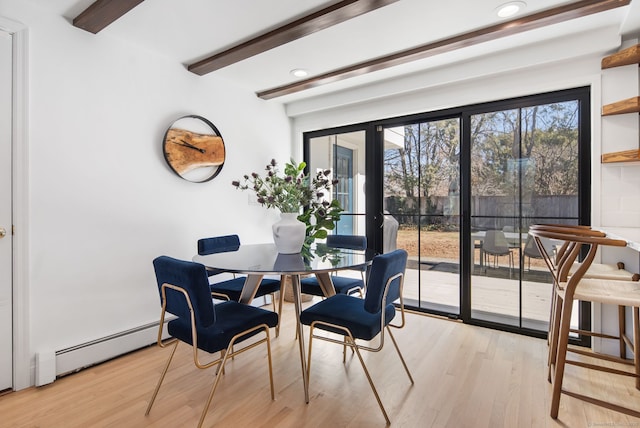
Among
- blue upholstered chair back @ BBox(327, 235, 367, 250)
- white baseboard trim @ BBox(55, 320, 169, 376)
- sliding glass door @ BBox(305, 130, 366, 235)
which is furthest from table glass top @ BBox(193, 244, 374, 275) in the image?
sliding glass door @ BBox(305, 130, 366, 235)

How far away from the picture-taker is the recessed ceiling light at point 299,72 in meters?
3.03

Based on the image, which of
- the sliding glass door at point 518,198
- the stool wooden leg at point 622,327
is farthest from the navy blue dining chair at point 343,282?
the stool wooden leg at point 622,327

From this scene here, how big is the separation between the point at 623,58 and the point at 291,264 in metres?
2.64

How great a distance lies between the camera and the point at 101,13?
6.66 ft

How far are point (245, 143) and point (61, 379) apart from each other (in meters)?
2.46

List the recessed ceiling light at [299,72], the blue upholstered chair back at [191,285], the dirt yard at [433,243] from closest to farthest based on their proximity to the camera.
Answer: the blue upholstered chair back at [191,285]
the recessed ceiling light at [299,72]
the dirt yard at [433,243]

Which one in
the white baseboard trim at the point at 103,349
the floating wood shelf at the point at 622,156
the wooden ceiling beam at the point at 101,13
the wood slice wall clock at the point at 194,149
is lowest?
the white baseboard trim at the point at 103,349

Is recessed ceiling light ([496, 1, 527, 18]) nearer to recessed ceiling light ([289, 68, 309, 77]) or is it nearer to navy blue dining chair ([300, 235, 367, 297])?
recessed ceiling light ([289, 68, 309, 77])

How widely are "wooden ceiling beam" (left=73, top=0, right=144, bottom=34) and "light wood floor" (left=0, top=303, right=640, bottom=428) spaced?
2.30 m

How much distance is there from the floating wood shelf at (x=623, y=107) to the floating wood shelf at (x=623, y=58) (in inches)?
10.3

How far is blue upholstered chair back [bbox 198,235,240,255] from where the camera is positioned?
8.52 feet

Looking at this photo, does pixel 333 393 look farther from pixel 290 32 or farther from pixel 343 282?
pixel 290 32

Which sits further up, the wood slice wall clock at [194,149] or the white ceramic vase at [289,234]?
the wood slice wall clock at [194,149]

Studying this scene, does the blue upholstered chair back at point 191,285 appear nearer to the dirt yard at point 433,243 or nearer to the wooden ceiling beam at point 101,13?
the wooden ceiling beam at point 101,13
